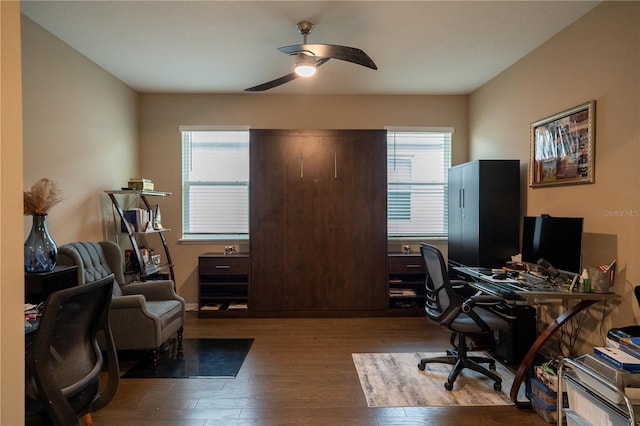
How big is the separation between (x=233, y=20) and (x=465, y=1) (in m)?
1.79

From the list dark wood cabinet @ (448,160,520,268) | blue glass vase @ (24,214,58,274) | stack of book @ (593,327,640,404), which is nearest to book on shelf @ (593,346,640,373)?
stack of book @ (593,327,640,404)

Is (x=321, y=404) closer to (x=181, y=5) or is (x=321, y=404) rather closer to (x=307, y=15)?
(x=307, y=15)

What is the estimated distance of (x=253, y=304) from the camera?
4211mm

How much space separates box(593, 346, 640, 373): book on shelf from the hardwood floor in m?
0.87

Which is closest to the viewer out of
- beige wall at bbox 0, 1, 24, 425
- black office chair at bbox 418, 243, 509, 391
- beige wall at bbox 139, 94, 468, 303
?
beige wall at bbox 0, 1, 24, 425

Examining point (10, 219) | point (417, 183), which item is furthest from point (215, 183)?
point (10, 219)

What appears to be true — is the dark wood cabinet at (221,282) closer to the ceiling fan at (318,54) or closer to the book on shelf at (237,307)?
the book on shelf at (237,307)

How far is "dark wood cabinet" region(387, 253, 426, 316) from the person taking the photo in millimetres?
4289

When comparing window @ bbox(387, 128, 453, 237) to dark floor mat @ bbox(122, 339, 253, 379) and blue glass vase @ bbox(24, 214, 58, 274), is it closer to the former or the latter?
dark floor mat @ bbox(122, 339, 253, 379)

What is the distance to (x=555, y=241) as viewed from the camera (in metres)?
2.69

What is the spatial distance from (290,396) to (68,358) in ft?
4.82

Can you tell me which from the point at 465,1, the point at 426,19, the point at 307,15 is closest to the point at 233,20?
the point at 307,15

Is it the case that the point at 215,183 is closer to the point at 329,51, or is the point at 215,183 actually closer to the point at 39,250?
the point at 39,250

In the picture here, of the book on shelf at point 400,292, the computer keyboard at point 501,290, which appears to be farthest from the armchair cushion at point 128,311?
the computer keyboard at point 501,290
